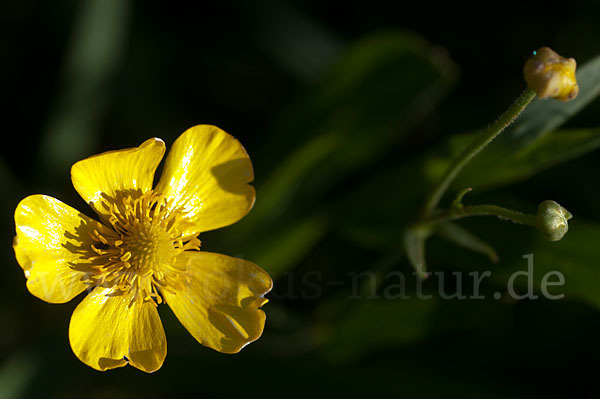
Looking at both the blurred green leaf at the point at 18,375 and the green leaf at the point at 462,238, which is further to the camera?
the blurred green leaf at the point at 18,375

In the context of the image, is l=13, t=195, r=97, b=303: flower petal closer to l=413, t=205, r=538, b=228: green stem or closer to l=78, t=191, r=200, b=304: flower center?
l=78, t=191, r=200, b=304: flower center

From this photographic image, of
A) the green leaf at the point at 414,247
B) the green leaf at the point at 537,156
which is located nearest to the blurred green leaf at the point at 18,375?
the green leaf at the point at 414,247

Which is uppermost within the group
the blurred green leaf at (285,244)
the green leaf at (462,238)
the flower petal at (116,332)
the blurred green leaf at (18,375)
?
the green leaf at (462,238)

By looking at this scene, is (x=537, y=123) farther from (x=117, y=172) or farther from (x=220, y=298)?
(x=117, y=172)

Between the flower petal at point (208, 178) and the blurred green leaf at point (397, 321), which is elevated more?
the flower petal at point (208, 178)

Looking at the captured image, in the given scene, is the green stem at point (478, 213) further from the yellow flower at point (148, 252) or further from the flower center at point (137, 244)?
the flower center at point (137, 244)

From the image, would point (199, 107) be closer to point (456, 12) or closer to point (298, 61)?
point (298, 61)

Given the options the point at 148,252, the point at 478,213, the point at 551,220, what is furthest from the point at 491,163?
the point at 148,252
